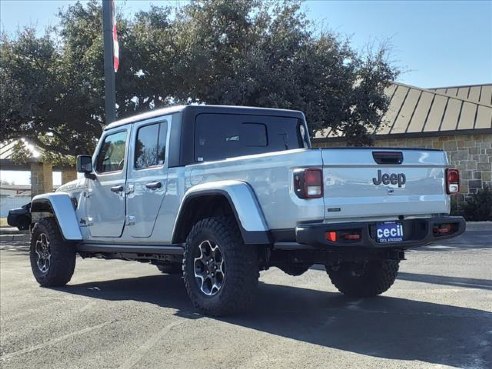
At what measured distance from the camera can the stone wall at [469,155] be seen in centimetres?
1817

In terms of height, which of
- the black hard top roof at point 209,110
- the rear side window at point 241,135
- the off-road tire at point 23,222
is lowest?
the off-road tire at point 23,222

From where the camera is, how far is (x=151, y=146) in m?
6.89

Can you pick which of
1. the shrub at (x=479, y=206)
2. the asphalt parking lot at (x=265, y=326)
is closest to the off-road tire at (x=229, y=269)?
the asphalt parking lot at (x=265, y=326)

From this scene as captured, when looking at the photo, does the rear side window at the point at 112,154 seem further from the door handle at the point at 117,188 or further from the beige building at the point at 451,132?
the beige building at the point at 451,132

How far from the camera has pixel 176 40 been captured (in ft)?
53.6

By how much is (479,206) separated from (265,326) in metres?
13.6

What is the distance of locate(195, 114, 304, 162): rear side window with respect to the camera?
6574 mm

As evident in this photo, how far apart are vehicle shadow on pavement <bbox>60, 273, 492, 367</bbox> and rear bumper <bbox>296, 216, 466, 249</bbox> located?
0.76 metres

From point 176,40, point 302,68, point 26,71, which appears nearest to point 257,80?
point 302,68

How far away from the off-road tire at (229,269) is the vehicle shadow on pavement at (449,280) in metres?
3.17

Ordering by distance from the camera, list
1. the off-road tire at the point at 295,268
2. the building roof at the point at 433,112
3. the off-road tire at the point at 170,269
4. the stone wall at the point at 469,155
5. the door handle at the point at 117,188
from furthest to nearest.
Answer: the building roof at the point at 433,112
the stone wall at the point at 469,155
the off-road tire at the point at 170,269
the door handle at the point at 117,188
the off-road tire at the point at 295,268

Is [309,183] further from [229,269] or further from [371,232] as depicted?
[229,269]

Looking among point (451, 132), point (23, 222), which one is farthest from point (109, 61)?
point (451, 132)

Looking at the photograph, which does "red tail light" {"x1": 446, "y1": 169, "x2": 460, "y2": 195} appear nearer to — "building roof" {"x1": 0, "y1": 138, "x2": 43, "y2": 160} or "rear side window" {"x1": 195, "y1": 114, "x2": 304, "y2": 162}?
"rear side window" {"x1": 195, "y1": 114, "x2": 304, "y2": 162}
